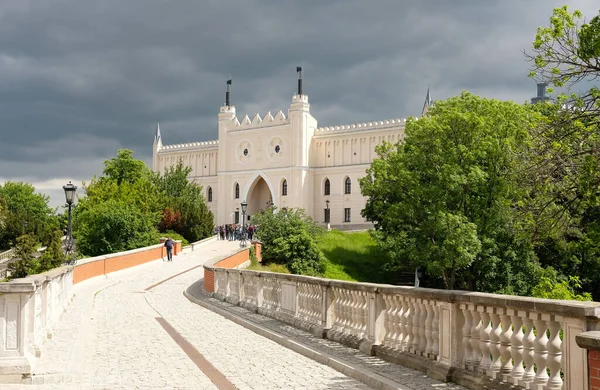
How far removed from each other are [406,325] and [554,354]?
3.06 m

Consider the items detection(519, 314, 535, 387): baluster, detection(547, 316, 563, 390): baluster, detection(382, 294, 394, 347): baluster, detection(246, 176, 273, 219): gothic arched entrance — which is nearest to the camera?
detection(547, 316, 563, 390): baluster

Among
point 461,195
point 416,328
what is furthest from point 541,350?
point 461,195

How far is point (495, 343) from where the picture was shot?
6.92 metres

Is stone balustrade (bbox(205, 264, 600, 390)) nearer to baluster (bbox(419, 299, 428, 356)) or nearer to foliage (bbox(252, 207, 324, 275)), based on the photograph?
baluster (bbox(419, 299, 428, 356))

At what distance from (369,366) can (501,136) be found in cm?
3080

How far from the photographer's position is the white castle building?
238 feet

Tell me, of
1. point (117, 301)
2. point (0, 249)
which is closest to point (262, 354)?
point (117, 301)

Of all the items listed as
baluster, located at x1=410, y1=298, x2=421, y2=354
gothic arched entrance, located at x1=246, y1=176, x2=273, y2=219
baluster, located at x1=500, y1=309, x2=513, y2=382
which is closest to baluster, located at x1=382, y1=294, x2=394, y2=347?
baluster, located at x1=410, y1=298, x2=421, y2=354

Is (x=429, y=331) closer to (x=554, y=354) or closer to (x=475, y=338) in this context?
(x=475, y=338)

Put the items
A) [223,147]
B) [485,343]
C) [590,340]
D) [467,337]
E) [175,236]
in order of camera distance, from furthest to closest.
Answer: [223,147] → [175,236] → [467,337] → [485,343] → [590,340]

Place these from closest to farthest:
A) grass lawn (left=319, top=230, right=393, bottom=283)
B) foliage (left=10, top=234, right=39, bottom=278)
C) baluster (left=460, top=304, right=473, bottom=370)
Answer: baluster (left=460, top=304, right=473, bottom=370)
foliage (left=10, top=234, right=39, bottom=278)
grass lawn (left=319, top=230, right=393, bottom=283)

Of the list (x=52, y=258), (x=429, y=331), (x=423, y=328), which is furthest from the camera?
(x=52, y=258)

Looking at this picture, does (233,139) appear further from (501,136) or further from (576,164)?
(576,164)

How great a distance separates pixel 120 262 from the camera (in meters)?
33.4
